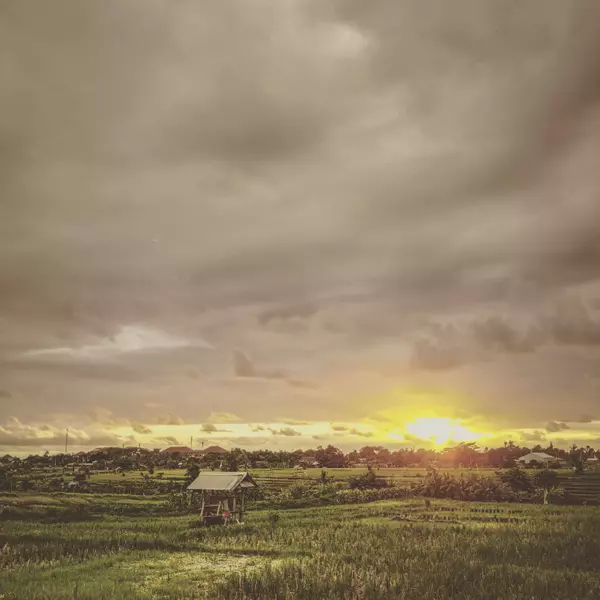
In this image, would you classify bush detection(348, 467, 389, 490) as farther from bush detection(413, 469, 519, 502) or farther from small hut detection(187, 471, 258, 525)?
small hut detection(187, 471, 258, 525)

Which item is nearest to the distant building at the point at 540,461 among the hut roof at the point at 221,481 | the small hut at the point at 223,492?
the small hut at the point at 223,492

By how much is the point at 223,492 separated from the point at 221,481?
4.54 feet

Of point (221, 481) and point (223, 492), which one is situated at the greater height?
point (221, 481)

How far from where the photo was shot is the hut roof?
32312mm

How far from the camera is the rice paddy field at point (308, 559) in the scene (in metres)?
15.0

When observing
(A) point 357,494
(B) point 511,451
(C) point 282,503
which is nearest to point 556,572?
(C) point 282,503

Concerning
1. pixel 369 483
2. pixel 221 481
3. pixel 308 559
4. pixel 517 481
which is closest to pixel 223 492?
pixel 221 481

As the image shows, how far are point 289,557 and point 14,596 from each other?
9010 millimetres

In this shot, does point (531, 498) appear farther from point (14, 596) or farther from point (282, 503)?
point (14, 596)

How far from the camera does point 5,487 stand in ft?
161

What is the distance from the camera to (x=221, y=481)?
108 feet

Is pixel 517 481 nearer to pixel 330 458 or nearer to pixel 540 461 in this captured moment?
pixel 540 461

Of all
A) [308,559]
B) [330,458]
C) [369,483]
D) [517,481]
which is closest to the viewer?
[308,559]

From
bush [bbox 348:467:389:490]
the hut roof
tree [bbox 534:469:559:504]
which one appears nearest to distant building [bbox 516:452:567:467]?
tree [bbox 534:469:559:504]
